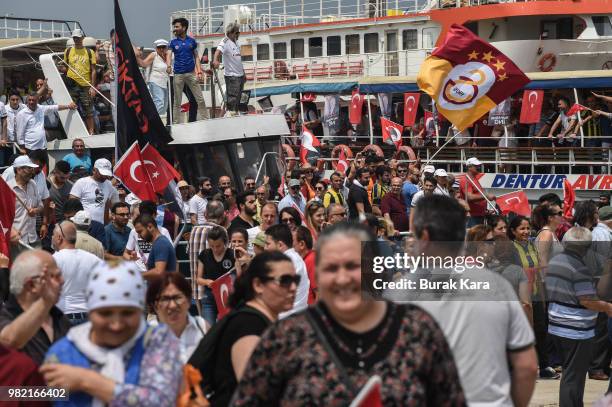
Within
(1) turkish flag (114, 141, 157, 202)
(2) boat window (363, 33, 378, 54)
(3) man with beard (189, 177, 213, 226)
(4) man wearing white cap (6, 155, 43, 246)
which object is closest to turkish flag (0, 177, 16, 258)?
(4) man wearing white cap (6, 155, 43, 246)

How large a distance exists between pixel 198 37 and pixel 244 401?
42796mm

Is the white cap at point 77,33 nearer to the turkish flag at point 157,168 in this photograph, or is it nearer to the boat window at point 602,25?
the turkish flag at point 157,168

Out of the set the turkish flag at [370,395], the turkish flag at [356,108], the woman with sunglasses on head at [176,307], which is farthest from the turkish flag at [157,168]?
the turkish flag at [356,108]

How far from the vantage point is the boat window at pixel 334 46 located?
40219 mm

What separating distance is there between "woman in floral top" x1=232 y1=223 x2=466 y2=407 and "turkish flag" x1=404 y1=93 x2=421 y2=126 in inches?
1028

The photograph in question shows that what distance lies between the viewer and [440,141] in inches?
1162

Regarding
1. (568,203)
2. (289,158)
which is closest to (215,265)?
(568,203)

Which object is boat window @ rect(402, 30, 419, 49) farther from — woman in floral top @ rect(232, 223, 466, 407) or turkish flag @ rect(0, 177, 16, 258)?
woman in floral top @ rect(232, 223, 466, 407)

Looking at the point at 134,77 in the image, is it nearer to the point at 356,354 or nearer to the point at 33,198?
the point at 33,198

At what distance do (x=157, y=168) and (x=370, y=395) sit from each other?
1100 cm

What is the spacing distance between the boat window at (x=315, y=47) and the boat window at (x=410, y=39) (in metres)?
3.86

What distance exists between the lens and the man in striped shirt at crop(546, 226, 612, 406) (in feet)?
30.6

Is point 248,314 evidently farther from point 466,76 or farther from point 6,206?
point 466,76

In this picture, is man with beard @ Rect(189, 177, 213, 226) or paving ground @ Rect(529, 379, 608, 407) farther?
man with beard @ Rect(189, 177, 213, 226)
